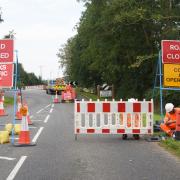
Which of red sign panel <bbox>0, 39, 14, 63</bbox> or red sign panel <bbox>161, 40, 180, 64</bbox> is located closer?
red sign panel <bbox>0, 39, 14, 63</bbox>

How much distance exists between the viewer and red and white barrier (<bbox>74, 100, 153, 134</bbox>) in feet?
54.3

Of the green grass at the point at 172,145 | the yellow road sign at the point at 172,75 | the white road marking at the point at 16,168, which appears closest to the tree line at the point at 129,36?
the yellow road sign at the point at 172,75

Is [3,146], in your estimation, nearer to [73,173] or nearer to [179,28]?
[73,173]

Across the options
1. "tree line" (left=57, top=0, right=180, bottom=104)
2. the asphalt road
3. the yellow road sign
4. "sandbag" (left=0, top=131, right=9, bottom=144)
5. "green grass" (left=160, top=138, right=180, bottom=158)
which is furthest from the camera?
"tree line" (left=57, top=0, right=180, bottom=104)

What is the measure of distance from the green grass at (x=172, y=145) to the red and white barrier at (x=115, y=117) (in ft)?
3.98

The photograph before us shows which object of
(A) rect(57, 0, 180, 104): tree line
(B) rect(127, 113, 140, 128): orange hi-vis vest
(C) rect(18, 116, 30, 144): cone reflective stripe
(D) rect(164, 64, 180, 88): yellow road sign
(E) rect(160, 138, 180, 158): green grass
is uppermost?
(A) rect(57, 0, 180, 104): tree line

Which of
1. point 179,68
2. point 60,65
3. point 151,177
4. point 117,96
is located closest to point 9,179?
point 151,177

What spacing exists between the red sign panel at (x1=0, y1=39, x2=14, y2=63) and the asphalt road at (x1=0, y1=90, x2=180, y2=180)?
242 centimetres

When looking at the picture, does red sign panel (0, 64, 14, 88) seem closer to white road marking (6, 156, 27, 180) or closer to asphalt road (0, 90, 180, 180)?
asphalt road (0, 90, 180, 180)

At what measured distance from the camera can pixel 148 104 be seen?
16.6m

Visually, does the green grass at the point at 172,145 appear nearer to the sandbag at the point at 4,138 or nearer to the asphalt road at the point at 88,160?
the asphalt road at the point at 88,160

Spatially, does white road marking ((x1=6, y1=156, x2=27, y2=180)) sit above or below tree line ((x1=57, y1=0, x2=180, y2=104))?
below

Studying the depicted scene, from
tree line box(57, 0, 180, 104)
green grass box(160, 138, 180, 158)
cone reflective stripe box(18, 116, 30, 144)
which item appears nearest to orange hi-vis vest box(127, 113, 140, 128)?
green grass box(160, 138, 180, 158)

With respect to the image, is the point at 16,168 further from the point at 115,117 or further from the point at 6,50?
the point at 115,117
